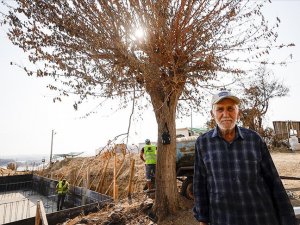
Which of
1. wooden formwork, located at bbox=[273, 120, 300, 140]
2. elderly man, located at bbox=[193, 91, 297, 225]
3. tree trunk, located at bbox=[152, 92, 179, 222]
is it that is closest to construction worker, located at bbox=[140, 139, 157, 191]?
tree trunk, located at bbox=[152, 92, 179, 222]

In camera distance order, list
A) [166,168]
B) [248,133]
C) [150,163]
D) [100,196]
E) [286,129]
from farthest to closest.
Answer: [286,129], [100,196], [150,163], [166,168], [248,133]

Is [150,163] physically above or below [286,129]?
below

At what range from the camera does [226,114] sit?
2.53m

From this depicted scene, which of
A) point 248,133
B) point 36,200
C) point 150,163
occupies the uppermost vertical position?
point 248,133

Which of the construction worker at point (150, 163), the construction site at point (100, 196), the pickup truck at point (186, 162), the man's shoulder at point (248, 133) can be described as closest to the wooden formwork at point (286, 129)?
the construction site at point (100, 196)

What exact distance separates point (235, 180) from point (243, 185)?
9 centimetres

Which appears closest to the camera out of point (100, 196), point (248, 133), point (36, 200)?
point (248, 133)

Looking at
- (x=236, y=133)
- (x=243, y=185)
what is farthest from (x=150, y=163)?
(x=243, y=185)

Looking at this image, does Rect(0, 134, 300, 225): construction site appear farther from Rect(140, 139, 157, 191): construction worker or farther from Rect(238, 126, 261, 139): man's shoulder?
Rect(238, 126, 261, 139): man's shoulder

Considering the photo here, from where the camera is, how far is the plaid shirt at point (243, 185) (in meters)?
2.22

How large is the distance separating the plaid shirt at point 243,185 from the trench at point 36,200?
8.17 metres

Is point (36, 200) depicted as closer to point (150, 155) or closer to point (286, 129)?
point (150, 155)

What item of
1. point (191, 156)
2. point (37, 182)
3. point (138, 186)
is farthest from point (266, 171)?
point (37, 182)

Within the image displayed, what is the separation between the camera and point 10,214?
49.0ft
